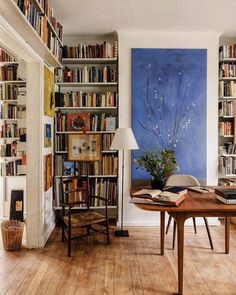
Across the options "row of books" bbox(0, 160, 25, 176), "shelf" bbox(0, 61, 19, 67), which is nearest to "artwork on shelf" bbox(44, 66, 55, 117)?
"shelf" bbox(0, 61, 19, 67)

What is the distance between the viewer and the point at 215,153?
454cm

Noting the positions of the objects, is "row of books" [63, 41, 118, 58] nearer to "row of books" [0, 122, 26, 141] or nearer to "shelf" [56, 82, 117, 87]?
"shelf" [56, 82, 117, 87]

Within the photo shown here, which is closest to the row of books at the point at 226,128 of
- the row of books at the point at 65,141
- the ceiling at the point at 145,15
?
the ceiling at the point at 145,15

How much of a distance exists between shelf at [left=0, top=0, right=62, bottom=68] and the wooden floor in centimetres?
230

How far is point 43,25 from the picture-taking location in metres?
3.22

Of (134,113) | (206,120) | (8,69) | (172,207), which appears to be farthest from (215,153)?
(8,69)

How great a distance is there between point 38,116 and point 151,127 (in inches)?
67.6

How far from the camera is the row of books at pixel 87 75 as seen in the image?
4.50 m

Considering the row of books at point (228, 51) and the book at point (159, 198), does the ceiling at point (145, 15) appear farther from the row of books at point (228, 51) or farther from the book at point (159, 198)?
the book at point (159, 198)

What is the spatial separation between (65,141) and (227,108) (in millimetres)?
2502

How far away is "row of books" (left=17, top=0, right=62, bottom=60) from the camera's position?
2634 mm

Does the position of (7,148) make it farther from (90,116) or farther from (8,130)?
(90,116)

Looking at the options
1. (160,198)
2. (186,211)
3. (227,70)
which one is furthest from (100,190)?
(227,70)

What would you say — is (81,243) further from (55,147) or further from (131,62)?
(131,62)
